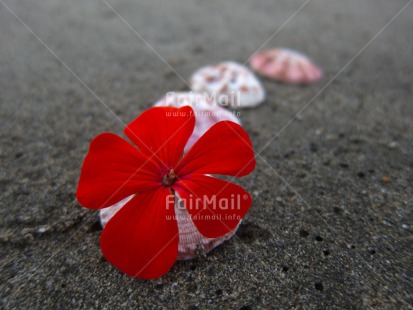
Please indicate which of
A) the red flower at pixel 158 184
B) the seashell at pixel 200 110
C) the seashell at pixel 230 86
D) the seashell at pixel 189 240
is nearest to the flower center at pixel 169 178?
the red flower at pixel 158 184

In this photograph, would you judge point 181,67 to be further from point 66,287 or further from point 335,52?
point 66,287

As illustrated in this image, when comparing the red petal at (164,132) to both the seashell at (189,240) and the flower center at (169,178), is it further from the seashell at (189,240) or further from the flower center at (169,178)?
the seashell at (189,240)

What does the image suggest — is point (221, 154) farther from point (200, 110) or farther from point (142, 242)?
point (200, 110)

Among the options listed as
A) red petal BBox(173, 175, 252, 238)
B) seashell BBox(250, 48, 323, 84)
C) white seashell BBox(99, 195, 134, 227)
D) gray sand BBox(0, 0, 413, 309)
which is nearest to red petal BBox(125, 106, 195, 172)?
red petal BBox(173, 175, 252, 238)

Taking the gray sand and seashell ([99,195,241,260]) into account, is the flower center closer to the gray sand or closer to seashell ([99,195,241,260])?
seashell ([99,195,241,260])

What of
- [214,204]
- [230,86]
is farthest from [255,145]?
[214,204]

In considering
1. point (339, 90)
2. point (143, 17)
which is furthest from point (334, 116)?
point (143, 17)
